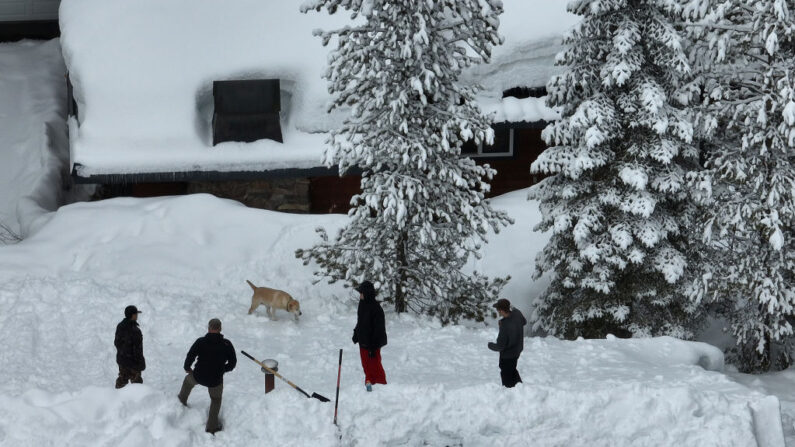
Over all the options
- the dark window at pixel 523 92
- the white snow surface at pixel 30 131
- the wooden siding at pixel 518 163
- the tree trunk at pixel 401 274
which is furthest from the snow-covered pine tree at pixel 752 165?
the white snow surface at pixel 30 131

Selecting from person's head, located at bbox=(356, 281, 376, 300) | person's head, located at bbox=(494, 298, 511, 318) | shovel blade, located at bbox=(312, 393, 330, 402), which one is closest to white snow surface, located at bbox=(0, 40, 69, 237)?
person's head, located at bbox=(356, 281, 376, 300)

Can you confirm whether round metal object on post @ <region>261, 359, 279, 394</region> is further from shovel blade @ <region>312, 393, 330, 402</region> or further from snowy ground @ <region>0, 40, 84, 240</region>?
snowy ground @ <region>0, 40, 84, 240</region>

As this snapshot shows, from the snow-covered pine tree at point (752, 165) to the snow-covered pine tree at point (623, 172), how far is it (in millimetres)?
583

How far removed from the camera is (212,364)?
977 centimetres

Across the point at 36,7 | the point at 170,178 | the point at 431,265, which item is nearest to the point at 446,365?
the point at 431,265

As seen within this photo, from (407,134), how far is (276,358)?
393 cm

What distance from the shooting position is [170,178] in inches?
759

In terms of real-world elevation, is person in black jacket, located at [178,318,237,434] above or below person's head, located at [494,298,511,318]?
below

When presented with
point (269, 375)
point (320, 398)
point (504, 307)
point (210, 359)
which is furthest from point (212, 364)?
point (504, 307)

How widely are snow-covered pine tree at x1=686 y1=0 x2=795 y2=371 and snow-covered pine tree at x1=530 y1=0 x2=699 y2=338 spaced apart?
1.91 ft

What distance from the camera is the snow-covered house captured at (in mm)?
19406

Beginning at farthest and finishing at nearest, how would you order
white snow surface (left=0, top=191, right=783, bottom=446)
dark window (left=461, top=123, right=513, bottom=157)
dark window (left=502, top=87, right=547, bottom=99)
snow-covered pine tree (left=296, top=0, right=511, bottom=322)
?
dark window (left=461, top=123, right=513, bottom=157) < dark window (left=502, top=87, right=547, bottom=99) < snow-covered pine tree (left=296, top=0, right=511, bottom=322) < white snow surface (left=0, top=191, right=783, bottom=446)

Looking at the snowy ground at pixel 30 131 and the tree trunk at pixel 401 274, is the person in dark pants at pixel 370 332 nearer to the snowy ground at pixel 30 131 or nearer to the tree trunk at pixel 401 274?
the tree trunk at pixel 401 274

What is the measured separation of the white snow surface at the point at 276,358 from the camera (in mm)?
9938
